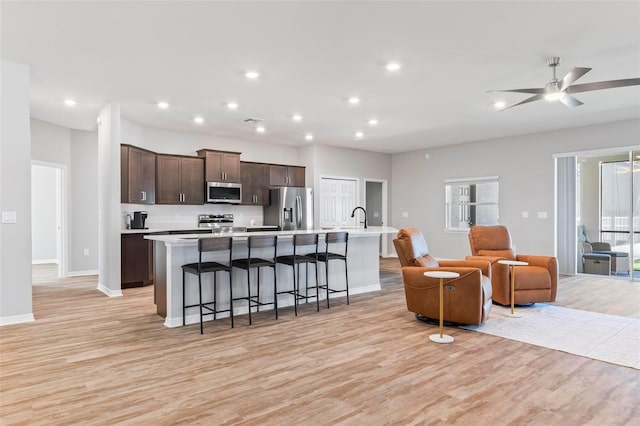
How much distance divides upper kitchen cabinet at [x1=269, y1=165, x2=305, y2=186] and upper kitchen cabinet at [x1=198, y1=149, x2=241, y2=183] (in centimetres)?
86

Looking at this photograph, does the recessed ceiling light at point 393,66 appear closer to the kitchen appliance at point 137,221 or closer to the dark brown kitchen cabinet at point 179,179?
the dark brown kitchen cabinet at point 179,179

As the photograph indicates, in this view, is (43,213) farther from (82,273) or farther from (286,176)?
(286,176)

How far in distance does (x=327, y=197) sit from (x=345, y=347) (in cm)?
593

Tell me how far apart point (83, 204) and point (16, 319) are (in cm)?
400

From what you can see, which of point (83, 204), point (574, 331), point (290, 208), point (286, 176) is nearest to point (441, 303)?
point (574, 331)

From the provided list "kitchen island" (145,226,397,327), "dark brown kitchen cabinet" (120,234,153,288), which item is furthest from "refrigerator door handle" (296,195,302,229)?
"dark brown kitchen cabinet" (120,234,153,288)

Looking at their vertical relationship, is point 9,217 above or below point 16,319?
above

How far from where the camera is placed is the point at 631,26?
11.1 feet

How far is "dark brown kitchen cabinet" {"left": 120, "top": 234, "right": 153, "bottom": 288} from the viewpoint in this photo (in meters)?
6.21

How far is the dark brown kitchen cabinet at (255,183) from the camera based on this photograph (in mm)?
8305

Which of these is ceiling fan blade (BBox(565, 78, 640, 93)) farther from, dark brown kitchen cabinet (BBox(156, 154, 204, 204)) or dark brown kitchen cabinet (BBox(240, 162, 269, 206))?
dark brown kitchen cabinet (BBox(156, 154, 204, 204))

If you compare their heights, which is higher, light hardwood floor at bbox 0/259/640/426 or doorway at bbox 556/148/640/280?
doorway at bbox 556/148/640/280

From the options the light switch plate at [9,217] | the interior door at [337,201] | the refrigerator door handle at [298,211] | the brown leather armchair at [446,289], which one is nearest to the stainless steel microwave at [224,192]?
the refrigerator door handle at [298,211]

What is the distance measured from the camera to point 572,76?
3.57m
